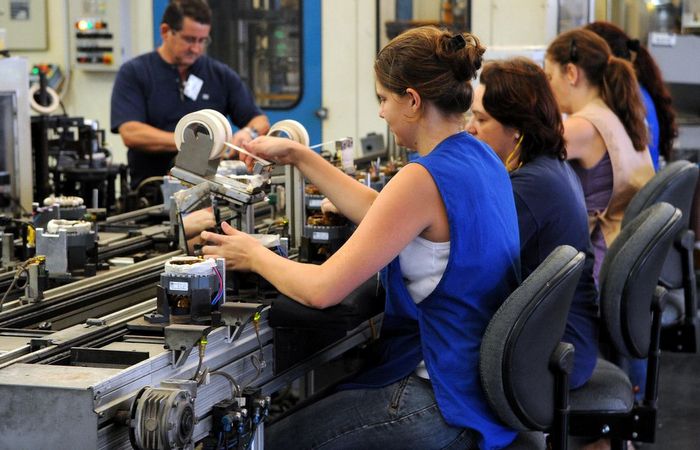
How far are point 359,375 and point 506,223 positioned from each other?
401 mm

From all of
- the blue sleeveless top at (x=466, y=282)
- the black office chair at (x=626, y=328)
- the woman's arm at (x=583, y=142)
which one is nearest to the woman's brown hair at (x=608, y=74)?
the woman's arm at (x=583, y=142)

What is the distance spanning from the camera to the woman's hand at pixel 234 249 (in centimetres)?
187

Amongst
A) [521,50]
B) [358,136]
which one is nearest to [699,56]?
[521,50]

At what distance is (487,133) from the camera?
244 cm

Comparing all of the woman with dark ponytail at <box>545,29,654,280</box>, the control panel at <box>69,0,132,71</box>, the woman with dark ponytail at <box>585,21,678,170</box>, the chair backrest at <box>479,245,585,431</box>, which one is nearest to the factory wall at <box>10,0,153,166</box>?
the control panel at <box>69,0,132,71</box>

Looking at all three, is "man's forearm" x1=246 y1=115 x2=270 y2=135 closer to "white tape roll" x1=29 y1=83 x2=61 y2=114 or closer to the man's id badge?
the man's id badge

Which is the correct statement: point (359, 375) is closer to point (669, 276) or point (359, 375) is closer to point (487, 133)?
point (487, 133)

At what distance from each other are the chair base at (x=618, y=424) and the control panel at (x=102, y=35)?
3.73 m

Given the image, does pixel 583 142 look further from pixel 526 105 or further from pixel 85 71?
pixel 85 71

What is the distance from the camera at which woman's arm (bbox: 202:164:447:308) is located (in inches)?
69.0

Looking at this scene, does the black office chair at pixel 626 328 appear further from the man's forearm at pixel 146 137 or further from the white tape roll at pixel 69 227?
the man's forearm at pixel 146 137

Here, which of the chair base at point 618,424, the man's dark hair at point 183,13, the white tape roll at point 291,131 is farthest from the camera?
the man's dark hair at point 183,13

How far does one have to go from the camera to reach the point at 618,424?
7.52 feet

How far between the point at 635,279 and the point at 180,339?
1.20 metres
